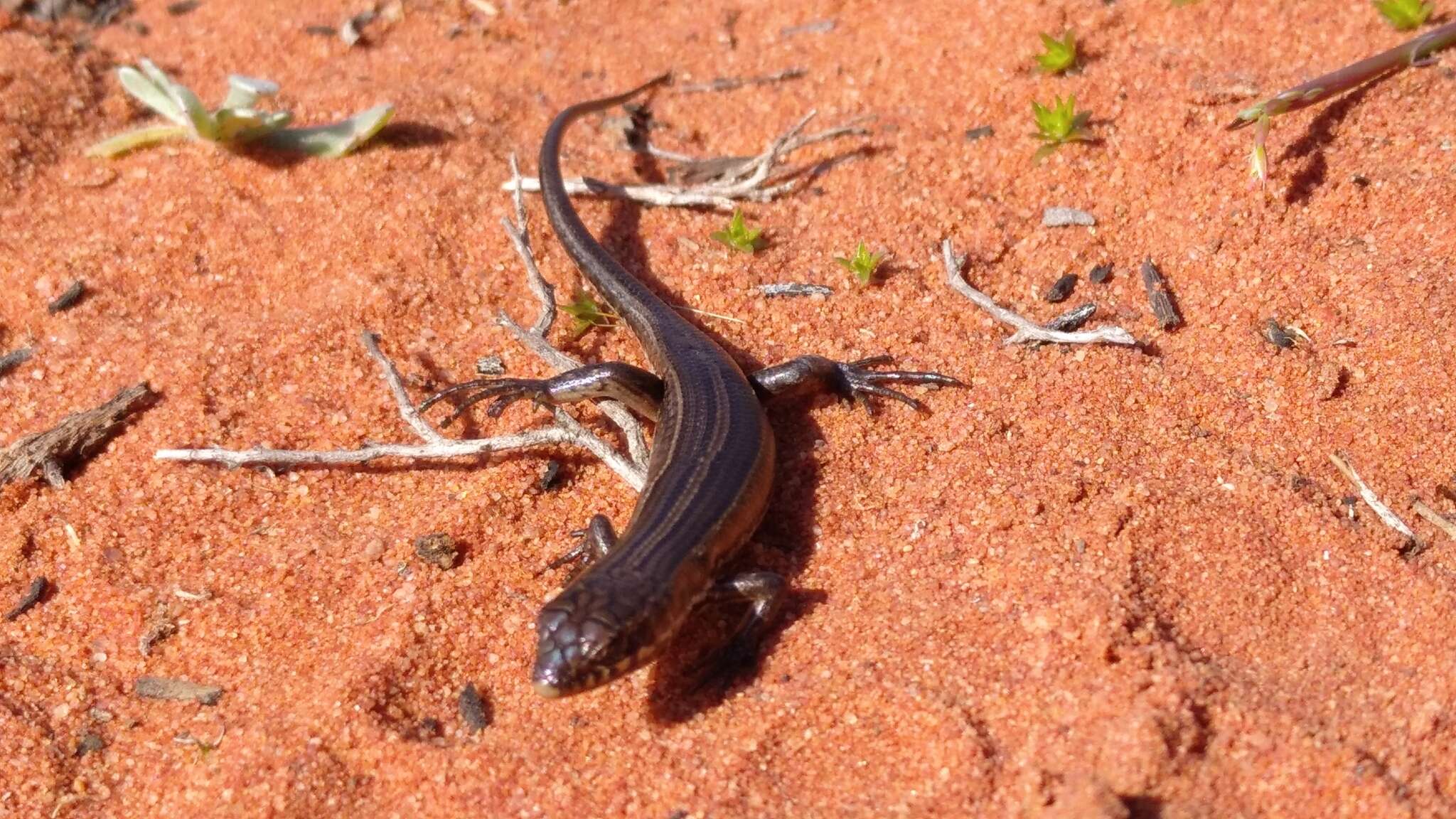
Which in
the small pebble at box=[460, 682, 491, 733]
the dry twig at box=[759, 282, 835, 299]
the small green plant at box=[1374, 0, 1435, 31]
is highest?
the small green plant at box=[1374, 0, 1435, 31]

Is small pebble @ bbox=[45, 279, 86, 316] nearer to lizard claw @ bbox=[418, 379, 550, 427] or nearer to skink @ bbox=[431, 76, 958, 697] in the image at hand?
lizard claw @ bbox=[418, 379, 550, 427]

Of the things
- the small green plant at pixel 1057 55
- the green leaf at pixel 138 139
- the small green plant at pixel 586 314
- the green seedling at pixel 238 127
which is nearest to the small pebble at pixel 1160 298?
the small green plant at pixel 1057 55

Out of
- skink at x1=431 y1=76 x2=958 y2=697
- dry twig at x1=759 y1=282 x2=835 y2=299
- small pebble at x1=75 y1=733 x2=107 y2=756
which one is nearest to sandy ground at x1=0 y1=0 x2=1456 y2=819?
small pebble at x1=75 y1=733 x2=107 y2=756


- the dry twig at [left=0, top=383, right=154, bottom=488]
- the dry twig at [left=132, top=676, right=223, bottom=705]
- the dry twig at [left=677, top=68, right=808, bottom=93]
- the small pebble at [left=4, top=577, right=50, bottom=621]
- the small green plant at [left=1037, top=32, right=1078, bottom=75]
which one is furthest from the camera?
the dry twig at [left=677, top=68, right=808, bottom=93]

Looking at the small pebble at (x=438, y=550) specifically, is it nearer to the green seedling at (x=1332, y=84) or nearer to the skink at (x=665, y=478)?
the skink at (x=665, y=478)

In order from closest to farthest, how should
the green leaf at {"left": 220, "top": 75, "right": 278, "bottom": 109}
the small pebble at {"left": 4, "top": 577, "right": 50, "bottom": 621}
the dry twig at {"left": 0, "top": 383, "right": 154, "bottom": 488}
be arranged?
the small pebble at {"left": 4, "top": 577, "right": 50, "bottom": 621} → the dry twig at {"left": 0, "top": 383, "right": 154, "bottom": 488} → the green leaf at {"left": 220, "top": 75, "right": 278, "bottom": 109}

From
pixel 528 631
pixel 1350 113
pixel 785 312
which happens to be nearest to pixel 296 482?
pixel 528 631

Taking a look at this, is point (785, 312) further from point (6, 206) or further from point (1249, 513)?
point (6, 206)
